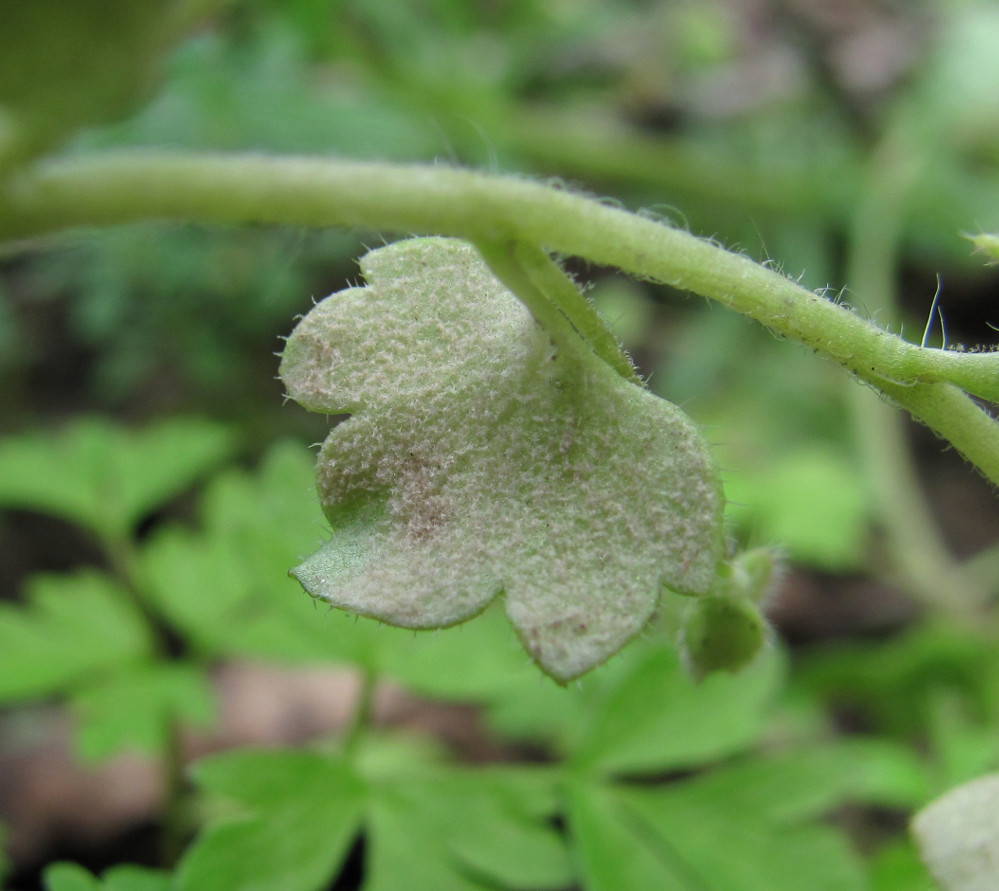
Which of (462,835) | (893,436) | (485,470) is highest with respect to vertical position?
(485,470)

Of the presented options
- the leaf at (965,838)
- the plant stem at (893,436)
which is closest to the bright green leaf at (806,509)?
the plant stem at (893,436)

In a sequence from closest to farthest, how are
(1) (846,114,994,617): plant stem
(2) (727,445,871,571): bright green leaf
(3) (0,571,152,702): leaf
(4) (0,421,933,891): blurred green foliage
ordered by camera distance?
(4) (0,421,933,891): blurred green foliage → (3) (0,571,152,702): leaf → (2) (727,445,871,571): bright green leaf → (1) (846,114,994,617): plant stem

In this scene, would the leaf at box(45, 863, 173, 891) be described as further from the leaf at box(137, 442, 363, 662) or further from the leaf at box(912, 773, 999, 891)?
the leaf at box(912, 773, 999, 891)

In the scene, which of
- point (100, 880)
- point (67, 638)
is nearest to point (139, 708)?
point (67, 638)

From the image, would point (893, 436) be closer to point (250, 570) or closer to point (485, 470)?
point (250, 570)

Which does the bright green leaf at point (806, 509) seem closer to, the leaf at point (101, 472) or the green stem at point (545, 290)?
the leaf at point (101, 472)

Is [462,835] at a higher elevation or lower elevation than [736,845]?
higher

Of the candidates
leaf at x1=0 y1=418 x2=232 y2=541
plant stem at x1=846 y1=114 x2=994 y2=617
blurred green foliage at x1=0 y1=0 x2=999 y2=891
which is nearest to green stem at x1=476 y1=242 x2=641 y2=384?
blurred green foliage at x1=0 y1=0 x2=999 y2=891
